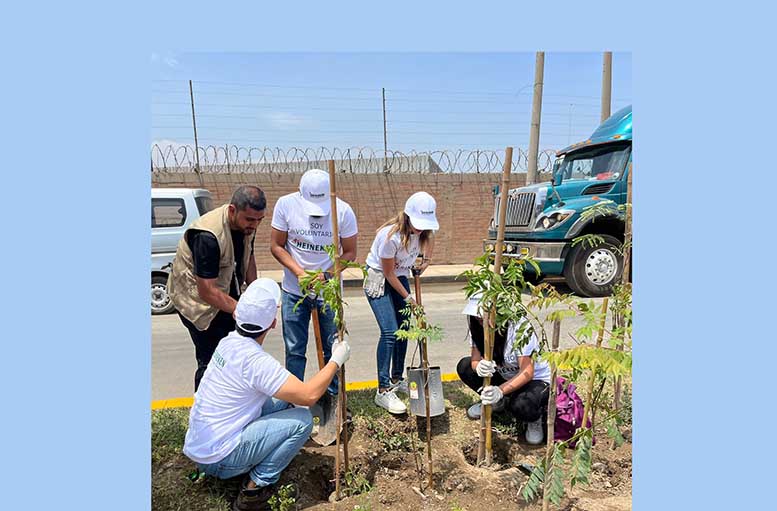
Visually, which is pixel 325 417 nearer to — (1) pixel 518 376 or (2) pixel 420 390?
(2) pixel 420 390

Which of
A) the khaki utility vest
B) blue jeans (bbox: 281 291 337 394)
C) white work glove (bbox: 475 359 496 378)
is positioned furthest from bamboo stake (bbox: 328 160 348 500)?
white work glove (bbox: 475 359 496 378)

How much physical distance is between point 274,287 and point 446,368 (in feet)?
8.94

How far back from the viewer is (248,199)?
258 cm

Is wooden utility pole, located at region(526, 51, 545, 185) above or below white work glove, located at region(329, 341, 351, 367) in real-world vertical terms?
above

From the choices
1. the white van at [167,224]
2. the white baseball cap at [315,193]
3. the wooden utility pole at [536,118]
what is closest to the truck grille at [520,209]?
the wooden utility pole at [536,118]

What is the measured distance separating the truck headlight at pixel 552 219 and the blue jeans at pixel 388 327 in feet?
15.7

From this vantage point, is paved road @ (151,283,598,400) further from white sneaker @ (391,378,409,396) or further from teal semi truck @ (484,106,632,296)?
teal semi truck @ (484,106,632,296)

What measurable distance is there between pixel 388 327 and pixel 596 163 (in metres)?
6.25

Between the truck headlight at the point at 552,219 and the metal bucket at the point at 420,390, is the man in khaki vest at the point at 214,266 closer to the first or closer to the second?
the metal bucket at the point at 420,390

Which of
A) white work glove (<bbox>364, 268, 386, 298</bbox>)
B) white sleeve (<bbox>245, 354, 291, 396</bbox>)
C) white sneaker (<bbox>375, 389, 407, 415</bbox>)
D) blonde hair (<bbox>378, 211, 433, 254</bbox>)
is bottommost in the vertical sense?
white sneaker (<bbox>375, 389, 407, 415</bbox>)

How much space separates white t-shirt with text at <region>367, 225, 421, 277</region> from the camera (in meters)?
3.12

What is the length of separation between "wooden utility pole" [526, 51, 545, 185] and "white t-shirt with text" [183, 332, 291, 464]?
6.91 ft

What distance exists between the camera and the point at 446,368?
454cm

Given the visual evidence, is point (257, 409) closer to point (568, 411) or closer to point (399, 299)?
point (399, 299)
